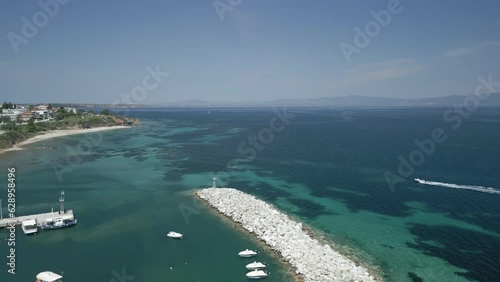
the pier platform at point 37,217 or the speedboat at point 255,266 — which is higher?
the pier platform at point 37,217

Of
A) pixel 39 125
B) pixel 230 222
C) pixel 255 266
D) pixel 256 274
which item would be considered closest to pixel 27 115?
pixel 39 125

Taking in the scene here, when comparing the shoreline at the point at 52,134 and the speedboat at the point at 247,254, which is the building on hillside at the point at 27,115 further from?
the speedboat at the point at 247,254

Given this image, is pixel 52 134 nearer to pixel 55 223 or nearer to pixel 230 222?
pixel 55 223

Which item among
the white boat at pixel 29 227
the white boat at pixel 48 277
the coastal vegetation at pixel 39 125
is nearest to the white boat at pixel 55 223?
the white boat at pixel 29 227

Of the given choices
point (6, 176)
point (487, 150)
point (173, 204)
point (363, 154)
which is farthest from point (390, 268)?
point (487, 150)

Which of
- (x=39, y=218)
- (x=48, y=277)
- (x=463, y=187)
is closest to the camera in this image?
(x=48, y=277)

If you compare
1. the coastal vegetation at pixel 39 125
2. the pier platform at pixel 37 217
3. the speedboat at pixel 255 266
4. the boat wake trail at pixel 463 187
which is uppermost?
the coastal vegetation at pixel 39 125

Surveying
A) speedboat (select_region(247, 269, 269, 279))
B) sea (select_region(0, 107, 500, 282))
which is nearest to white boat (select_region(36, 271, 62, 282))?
sea (select_region(0, 107, 500, 282))

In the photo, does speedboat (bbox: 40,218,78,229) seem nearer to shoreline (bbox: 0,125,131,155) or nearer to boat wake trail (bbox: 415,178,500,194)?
boat wake trail (bbox: 415,178,500,194)
